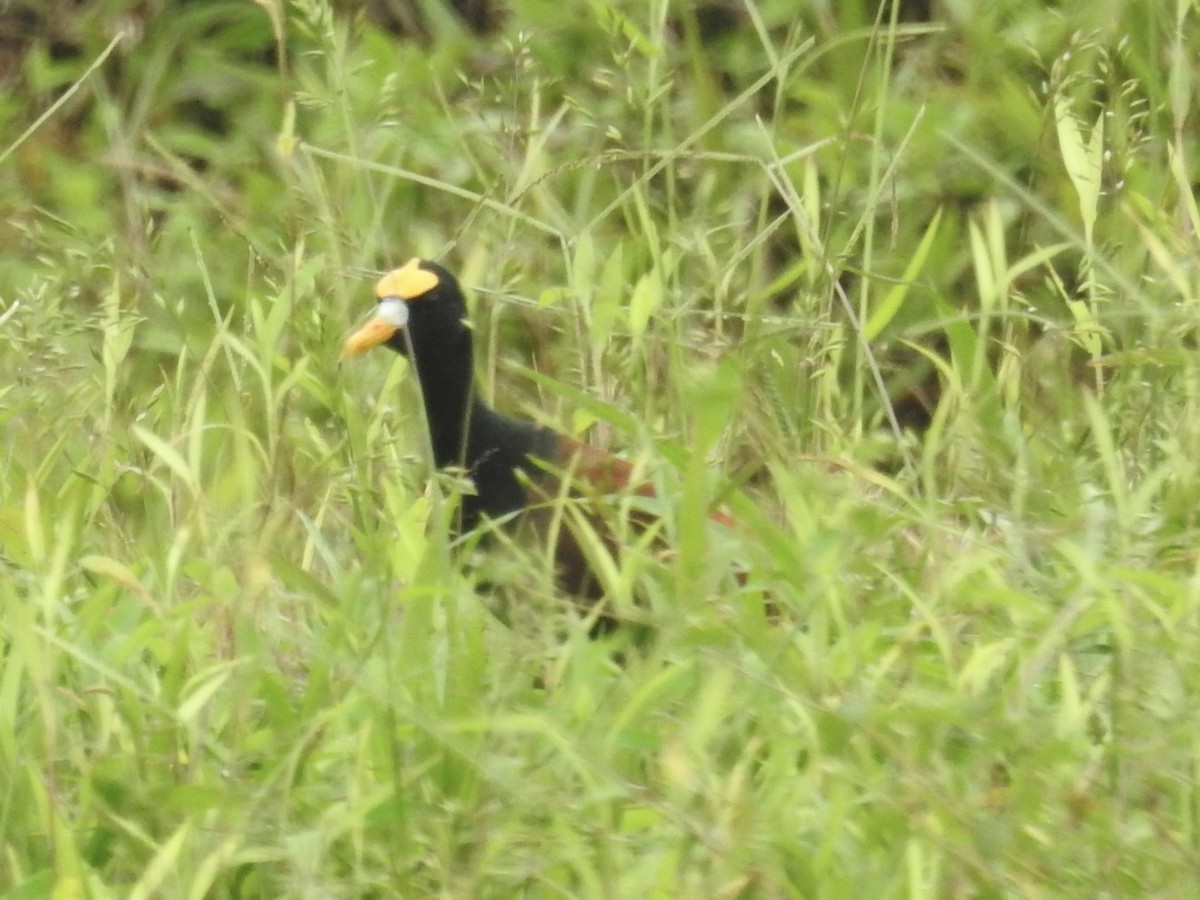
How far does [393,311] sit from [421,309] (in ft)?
0.50

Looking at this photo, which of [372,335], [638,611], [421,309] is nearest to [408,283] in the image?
[421,309]

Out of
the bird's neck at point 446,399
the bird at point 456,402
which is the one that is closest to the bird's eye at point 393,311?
the bird at point 456,402

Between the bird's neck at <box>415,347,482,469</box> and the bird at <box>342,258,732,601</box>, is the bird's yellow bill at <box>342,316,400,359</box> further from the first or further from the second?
the bird's neck at <box>415,347,482,469</box>

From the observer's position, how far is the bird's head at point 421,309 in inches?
139

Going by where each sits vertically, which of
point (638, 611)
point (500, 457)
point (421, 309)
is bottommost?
point (500, 457)

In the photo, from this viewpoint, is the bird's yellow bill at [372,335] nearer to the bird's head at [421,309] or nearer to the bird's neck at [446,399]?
the bird's head at [421,309]

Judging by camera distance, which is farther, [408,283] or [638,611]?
[408,283]

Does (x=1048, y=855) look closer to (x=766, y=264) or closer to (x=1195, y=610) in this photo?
(x=1195, y=610)

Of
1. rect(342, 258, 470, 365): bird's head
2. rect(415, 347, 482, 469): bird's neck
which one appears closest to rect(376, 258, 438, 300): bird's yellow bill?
rect(342, 258, 470, 365): bird's head

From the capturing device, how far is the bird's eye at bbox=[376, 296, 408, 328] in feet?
11.5

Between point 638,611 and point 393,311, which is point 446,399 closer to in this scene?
point 393,311

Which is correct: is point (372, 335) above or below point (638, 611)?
below

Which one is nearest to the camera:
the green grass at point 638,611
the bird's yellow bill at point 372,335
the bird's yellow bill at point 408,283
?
the green grass at point 638,611

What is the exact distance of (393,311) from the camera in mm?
3525
